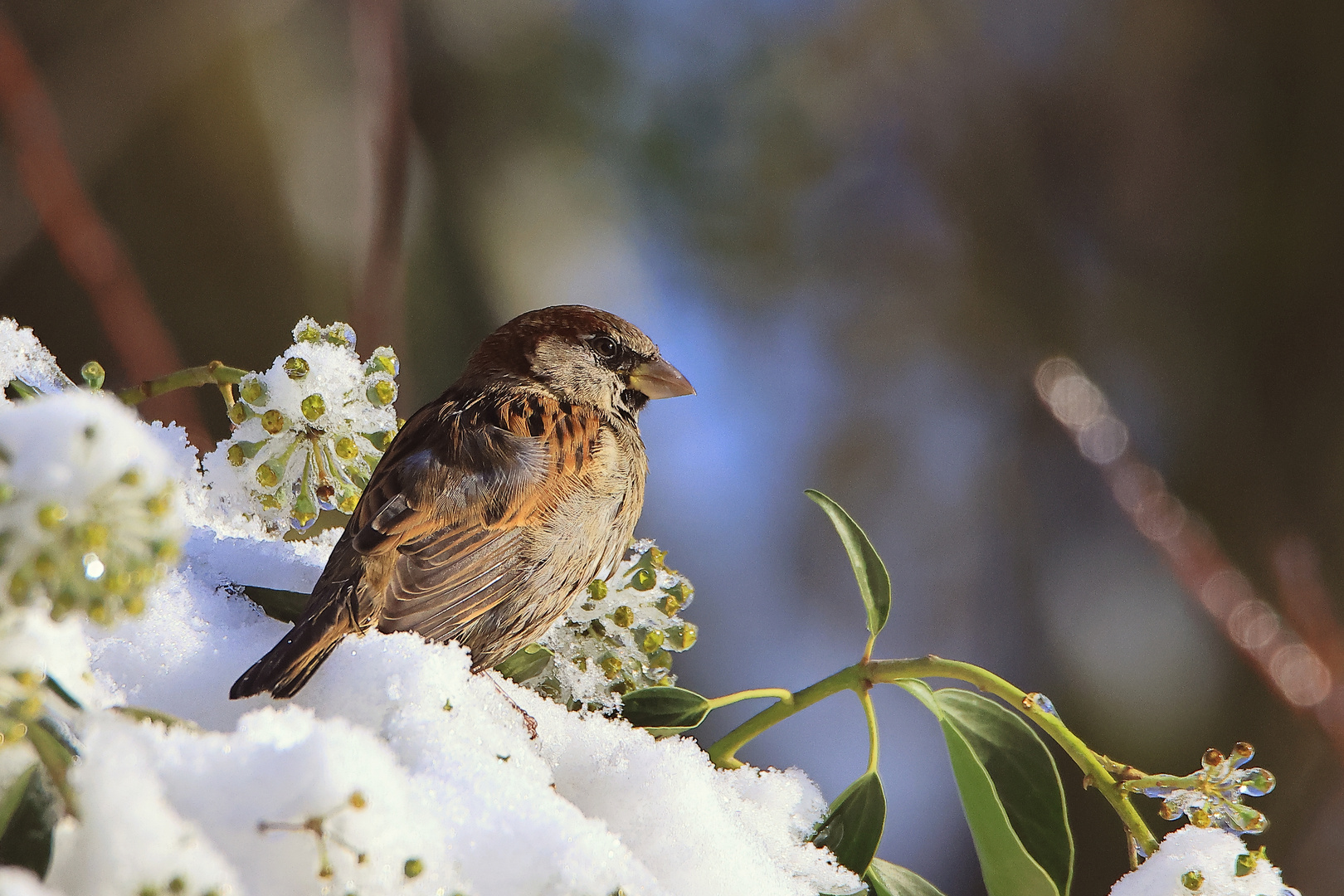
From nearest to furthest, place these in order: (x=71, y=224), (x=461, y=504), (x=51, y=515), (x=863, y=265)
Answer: (x=51, y=515) → (x=461, y=504) → (x=71, y=224) → (x=863, y=265)

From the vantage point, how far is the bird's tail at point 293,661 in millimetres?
600

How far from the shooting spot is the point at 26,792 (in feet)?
1.15

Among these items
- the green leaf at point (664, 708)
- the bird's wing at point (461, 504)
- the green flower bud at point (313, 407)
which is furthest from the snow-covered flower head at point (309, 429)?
the green leaf at point (664, 708)

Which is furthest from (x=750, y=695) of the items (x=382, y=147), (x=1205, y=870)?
(x=382, y=147)

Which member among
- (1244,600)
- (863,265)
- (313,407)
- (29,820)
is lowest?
(29,820)

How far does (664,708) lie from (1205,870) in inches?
14.1

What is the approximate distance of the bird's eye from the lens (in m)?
1.44

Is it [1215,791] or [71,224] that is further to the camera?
[71,224]

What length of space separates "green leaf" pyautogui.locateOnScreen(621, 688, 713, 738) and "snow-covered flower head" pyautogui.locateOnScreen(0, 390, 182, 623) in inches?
19.5

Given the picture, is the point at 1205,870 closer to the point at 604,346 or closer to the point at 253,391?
the point at 253,391

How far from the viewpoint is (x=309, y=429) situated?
0.83m

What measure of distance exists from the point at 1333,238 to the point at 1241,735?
1.32m

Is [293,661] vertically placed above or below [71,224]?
below

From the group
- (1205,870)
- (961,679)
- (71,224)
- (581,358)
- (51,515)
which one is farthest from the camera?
(71,224)
